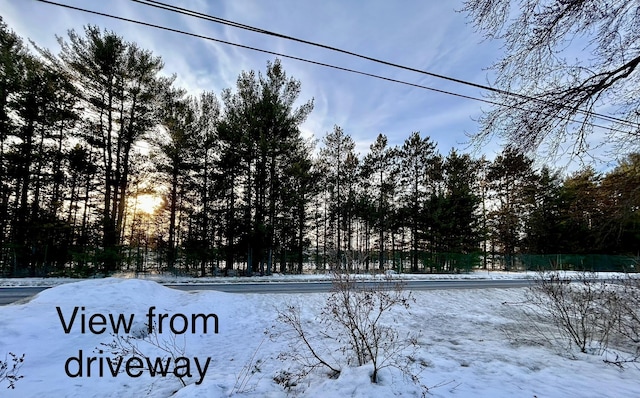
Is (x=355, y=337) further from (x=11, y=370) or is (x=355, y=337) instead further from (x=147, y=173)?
(x=147, y=173)

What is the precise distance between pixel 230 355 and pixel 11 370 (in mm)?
3126

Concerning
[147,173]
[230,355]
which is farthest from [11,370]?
[147,173]

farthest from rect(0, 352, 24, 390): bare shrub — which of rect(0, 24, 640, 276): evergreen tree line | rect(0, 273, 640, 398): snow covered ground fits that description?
rect(0, 24, 640, 276): evergreen tree line

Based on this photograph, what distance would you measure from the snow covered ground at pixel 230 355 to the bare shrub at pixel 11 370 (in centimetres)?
7

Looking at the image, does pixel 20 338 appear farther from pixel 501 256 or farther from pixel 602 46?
pixel 501 256

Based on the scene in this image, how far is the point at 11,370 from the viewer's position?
430cm

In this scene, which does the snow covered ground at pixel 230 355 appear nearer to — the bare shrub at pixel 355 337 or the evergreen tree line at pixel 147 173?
the bare shrub at pixel 355 337

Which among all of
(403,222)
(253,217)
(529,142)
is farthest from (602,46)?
(403,222)

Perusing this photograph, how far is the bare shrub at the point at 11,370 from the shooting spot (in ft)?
13.1

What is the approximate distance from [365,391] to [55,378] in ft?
14.6

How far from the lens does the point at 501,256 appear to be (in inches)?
1218

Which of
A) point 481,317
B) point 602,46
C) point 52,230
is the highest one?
point 602,46

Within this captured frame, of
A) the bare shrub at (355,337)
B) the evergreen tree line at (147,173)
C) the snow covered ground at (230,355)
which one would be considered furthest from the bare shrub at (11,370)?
the evergreen tree line at (147,173)

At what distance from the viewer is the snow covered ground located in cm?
386
